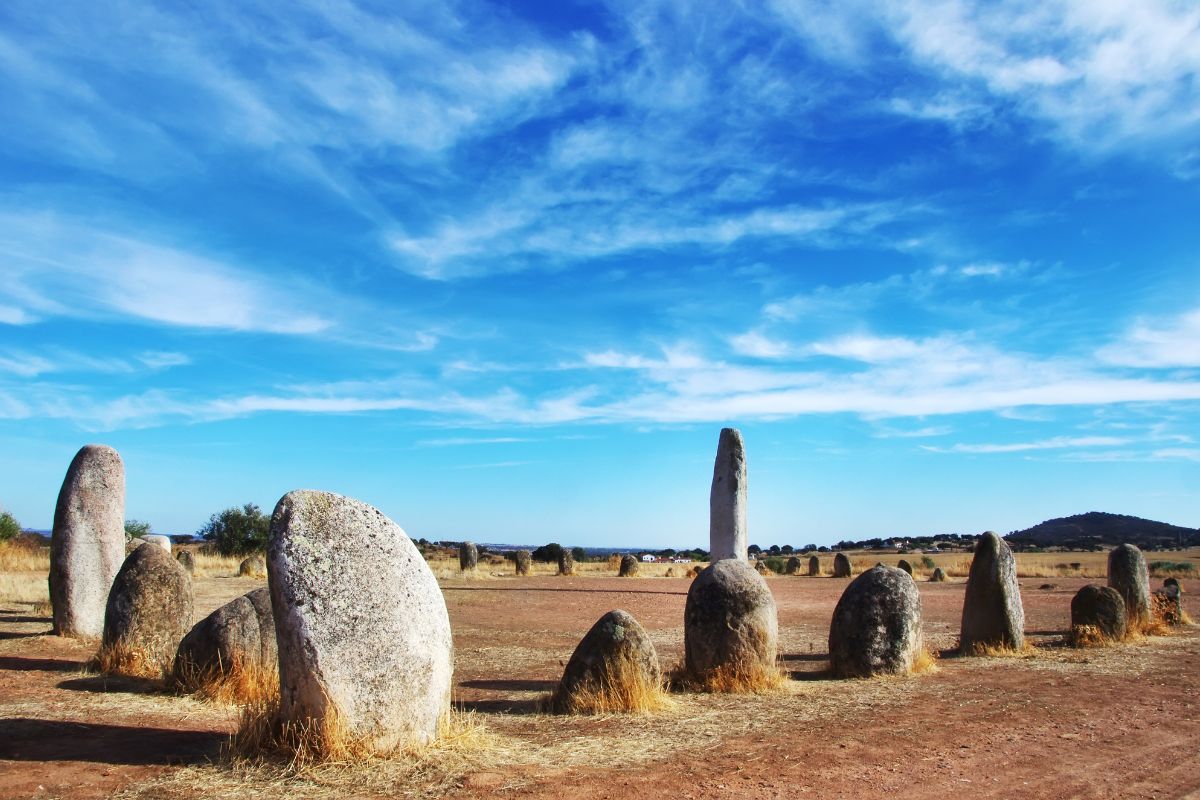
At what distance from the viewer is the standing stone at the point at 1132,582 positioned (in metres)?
15.8

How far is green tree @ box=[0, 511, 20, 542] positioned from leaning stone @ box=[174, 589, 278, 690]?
30888 millimetres

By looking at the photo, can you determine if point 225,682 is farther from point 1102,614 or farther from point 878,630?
point 1102,614

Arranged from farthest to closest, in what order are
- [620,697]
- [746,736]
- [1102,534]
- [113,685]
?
[1102,534]
[113,685]
[620,697]
[746,736]

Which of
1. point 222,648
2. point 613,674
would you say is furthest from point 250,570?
point 613,674

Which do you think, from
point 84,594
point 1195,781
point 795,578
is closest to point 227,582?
point 84,594

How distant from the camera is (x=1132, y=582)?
1611 cm

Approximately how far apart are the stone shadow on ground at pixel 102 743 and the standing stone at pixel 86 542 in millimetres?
5877

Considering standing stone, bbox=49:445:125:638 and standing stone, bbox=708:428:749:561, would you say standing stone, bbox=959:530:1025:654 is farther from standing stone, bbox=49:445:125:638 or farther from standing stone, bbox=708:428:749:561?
standing stone, bbox=49:445:125:638

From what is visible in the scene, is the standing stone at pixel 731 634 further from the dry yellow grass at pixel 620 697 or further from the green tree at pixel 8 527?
the green tree at pixel 8 527

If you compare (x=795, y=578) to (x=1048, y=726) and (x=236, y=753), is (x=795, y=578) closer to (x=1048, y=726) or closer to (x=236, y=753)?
(x=1048, y=726)

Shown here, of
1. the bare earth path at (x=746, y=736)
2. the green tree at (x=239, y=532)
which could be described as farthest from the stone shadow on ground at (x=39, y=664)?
the green tree at (x=239, y=532)

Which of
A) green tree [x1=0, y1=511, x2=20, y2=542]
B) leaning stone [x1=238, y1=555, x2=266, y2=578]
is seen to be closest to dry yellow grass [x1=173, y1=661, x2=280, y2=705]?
leaning stone [x1=238, y1=555, x2=266, y2=578]

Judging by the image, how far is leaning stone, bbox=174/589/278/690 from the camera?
9672mm

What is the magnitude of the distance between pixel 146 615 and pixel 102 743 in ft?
12.4
